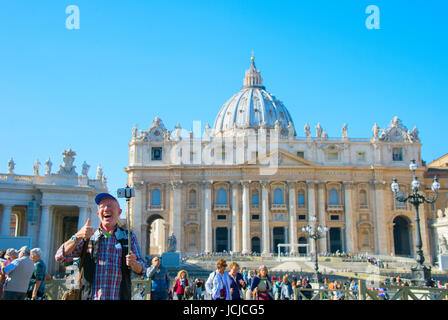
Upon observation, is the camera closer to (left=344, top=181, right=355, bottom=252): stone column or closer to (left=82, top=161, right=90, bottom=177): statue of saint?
(left=82, top=161, right=90, bottom=177): statue of saint

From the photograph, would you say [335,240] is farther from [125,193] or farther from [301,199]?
[125,193]

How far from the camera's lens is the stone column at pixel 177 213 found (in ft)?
187

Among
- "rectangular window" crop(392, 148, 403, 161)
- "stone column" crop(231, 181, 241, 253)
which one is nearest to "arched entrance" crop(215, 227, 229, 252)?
"stone column" crop(231, 181, 241, 253)

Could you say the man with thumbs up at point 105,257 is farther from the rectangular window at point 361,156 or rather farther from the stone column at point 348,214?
the rectangular window at point 361,156

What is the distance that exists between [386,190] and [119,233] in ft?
192

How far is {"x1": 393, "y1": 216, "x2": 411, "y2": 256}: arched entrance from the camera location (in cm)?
6156

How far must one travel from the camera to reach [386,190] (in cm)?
5981

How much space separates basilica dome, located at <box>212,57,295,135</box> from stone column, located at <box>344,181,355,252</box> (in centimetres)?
2750

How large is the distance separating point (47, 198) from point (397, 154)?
45.2 meters

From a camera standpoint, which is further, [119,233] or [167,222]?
[167,222]

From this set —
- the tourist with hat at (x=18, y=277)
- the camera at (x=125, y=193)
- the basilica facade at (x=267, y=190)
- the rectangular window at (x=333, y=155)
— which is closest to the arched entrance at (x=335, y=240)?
the basilica facade at (x=267, y=190)

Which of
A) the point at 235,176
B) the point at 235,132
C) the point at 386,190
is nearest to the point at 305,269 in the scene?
the point at 235,176
